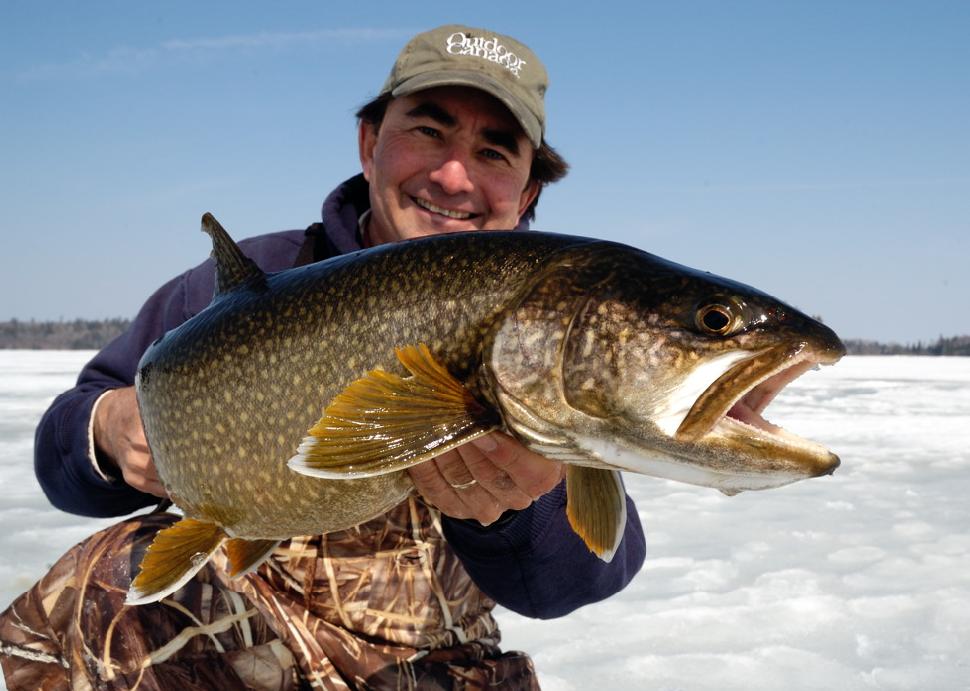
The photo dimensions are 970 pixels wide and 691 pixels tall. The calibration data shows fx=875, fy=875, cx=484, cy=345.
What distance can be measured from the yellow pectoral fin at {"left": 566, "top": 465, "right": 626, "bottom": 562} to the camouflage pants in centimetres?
107

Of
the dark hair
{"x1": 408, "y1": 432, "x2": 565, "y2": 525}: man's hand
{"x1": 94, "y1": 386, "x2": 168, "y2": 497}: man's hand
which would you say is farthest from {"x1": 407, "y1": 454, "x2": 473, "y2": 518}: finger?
the dark hair

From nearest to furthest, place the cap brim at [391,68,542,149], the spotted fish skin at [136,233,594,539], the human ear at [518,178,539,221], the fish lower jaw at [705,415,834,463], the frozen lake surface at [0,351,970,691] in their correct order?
the fish lower jaw at [705,415,834,463] < the spotted fish skin at [136,233,594,539] < the cap brim at [391,68,542,149] < the frozen lake surface at [0,351,970,691] < the human ear at [518,178,539,221]

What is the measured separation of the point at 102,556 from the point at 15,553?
77.5 inches

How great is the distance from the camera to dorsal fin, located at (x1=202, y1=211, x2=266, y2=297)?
2447mm

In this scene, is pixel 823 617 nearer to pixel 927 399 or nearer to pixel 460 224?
pixel 460 224

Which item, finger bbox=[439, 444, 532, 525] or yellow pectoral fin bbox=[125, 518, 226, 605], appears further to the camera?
yellow pectoral fin bbox=[125, 518, 226, 605]

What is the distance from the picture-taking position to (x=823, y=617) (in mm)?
3992

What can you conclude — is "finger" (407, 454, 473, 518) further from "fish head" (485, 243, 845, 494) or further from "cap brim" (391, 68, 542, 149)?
"cap brim" (391, 68, 542, 149)

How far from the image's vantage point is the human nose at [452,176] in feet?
11.5

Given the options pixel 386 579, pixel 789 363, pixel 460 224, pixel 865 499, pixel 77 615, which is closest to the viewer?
pixel 789 363

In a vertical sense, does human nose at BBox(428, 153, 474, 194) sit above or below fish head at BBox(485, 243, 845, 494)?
above

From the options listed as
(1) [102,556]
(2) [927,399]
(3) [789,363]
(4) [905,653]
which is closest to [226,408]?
(1) [102,556]

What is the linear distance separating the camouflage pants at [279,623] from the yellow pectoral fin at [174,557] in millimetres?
597

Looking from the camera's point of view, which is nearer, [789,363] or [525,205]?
[789,363]
